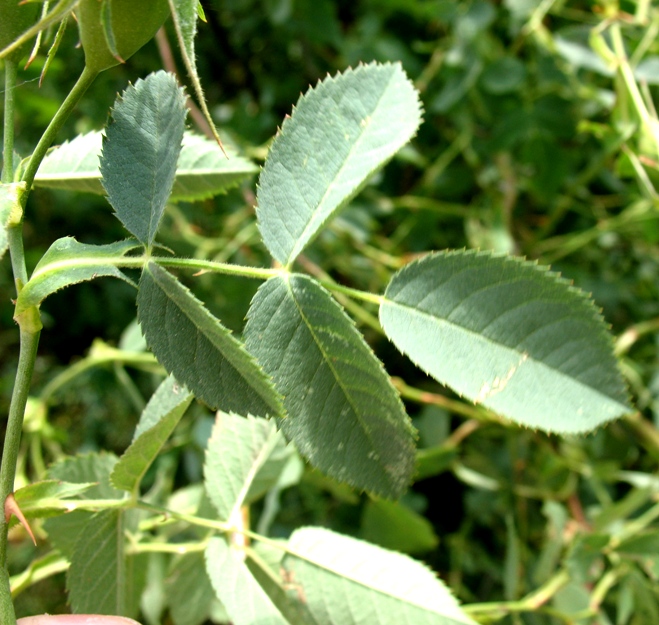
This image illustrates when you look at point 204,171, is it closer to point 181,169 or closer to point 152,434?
point 181,169

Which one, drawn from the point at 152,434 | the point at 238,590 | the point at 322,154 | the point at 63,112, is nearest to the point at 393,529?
the point at 238,590

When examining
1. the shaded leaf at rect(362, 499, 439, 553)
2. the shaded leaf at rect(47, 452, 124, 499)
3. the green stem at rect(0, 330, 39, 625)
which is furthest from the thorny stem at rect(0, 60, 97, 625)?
the shaded leaf at rect(362, 499, 439, 553)

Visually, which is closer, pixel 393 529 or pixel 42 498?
pixel 42 498

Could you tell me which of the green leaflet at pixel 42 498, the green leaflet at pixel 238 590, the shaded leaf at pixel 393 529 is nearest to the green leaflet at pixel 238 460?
the green leaflet at pixel 238 590

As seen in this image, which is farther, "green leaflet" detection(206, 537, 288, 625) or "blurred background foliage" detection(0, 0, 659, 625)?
"blurred background foliage" detection(0, 0, 659, 625)

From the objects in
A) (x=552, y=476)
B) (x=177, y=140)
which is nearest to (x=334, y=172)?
(x=177, y=140)

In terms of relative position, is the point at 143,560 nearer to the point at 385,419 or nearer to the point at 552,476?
the point at 385,419

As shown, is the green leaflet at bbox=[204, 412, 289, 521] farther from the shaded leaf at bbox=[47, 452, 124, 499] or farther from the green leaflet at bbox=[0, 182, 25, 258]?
the green leaflet at bbox=[0, 182, 25, 258]
